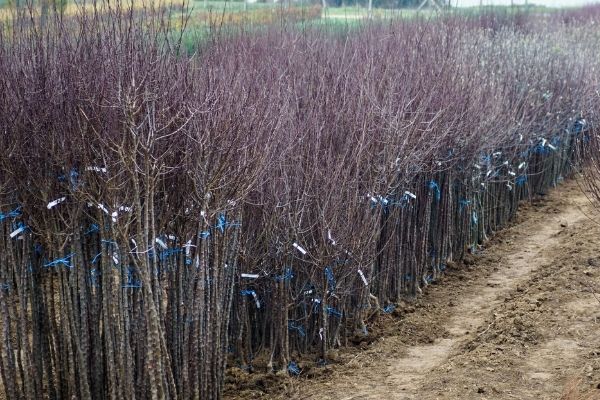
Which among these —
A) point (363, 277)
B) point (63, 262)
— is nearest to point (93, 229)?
point (63, 262)

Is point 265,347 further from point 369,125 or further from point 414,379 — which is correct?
point 369,125

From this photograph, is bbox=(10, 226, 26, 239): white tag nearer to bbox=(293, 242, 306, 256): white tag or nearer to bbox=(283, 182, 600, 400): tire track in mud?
bbox=(293, 242, 306, 256): white tag

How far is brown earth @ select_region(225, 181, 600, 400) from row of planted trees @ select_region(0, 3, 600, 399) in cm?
30

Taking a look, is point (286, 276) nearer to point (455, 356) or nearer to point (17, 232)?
point (455, 356)

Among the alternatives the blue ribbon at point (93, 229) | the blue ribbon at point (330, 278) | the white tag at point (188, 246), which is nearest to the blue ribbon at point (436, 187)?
the blue ribbon at point (330, 278)

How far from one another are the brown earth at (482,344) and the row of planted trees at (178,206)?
1.00 ft

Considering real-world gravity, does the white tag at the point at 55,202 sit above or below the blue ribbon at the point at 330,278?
above

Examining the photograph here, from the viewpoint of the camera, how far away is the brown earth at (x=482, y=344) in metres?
5.95

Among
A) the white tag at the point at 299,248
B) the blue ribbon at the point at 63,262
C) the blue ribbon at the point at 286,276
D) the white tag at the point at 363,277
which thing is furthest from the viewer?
the white tag at the point at 363,277

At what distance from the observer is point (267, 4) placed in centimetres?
1747

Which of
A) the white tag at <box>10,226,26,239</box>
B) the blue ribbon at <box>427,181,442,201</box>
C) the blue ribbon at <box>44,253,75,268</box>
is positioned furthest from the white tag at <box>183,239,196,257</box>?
the blue ribbon at <box>427,181,442,201</box>

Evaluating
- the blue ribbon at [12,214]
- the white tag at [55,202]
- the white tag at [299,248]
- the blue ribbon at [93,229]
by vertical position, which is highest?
the white tag at [55,202]

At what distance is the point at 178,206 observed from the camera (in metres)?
5.34

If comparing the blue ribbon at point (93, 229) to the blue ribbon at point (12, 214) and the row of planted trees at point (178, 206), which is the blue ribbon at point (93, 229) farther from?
the blue ribbon at point (12, 214)
